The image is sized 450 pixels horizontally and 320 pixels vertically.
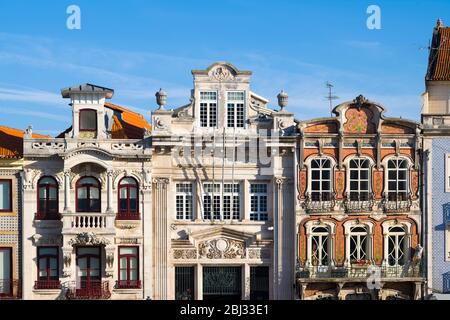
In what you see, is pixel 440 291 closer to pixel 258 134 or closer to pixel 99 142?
pixel 258 134

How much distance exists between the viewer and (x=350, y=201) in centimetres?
4684

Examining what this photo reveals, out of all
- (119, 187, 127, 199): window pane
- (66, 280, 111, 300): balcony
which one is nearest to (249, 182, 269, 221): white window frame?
(119, 187, 127, 199): window pane

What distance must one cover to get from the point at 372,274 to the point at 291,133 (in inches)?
291

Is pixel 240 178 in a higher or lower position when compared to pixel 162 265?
higher

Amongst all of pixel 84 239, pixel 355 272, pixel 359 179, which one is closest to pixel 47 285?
pixel 84 239

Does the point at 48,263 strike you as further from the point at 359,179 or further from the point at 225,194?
the point at 359,179

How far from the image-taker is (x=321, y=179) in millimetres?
46938

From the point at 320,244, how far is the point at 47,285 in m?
12.6

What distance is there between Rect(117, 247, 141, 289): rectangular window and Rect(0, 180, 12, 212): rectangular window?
5442mm

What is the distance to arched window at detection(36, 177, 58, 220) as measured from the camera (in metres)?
46.1

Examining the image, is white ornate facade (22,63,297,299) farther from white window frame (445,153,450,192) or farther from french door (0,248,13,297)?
white window frame (445,153,450,192)

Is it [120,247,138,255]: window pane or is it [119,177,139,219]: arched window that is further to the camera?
[119,177,139,219]: arched window
